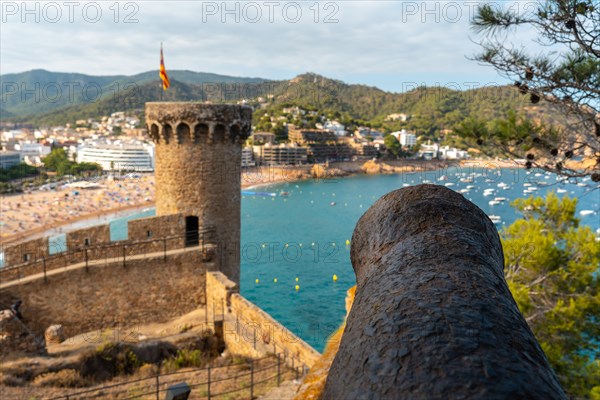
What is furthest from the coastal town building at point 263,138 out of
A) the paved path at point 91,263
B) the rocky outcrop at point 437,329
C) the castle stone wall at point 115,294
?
the rocky outcrop at point 437,329

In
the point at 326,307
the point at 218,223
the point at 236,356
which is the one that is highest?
the point at 218,223

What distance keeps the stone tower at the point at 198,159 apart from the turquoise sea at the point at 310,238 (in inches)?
271

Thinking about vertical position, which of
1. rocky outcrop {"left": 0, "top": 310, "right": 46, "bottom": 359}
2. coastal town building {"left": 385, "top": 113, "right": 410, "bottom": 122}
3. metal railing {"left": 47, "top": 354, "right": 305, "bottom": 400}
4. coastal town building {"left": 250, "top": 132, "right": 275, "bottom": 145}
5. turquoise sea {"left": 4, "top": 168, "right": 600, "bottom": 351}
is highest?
coastal town building {"left": 385, "top": 113, "right": 410, "bottom": 122}

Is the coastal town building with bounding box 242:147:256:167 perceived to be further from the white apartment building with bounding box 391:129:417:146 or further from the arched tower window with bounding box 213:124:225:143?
the arched tower window with bounding box 213:124:225:143

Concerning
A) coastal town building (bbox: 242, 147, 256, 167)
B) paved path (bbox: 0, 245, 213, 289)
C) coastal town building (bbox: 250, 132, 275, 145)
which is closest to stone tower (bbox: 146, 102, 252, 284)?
paved path (bbox: 0, 245, 213, 289)

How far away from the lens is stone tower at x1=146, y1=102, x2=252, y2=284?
11281 mm

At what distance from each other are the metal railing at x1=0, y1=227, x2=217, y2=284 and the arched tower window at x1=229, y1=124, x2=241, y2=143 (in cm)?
236

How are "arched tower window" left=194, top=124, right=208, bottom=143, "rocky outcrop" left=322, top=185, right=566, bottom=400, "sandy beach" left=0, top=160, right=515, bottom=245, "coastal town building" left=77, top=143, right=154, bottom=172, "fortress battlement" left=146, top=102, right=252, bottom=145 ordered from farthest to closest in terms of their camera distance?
"coastal town building" left=77, top=143, right=154, bottom=172 → "sandy beach" left=0, top=160, right=515, bottom=245 → "arched tower window" left=194, top=124, right=208, bottom=143 → "fortress battlement" left=146, top=102, right=252, bottom=145 → "rocky outcrop" left=322, top=185, right=566, bottom=400

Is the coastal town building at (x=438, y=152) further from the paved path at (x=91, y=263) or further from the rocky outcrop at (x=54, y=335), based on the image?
the rocky outcrop at (x=54, y=335)

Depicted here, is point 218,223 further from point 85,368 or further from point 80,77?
point 80,77

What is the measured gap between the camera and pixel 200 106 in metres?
11.1

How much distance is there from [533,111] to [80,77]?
217418 mm

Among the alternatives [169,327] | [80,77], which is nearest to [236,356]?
[169,327]

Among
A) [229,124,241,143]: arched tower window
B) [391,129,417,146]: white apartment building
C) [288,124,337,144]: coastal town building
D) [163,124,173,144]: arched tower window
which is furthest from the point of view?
[391,129,417,146]: white apartment building
